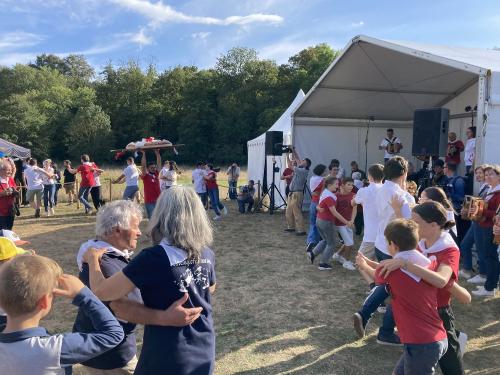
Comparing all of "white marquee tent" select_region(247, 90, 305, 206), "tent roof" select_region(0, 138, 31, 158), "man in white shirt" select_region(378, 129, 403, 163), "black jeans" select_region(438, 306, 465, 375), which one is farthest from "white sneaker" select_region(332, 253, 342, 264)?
"tent roof" select_region(0, 138, 31, 158)

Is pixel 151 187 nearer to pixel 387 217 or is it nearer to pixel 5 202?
pixel 5 202

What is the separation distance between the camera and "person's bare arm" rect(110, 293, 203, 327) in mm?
1598

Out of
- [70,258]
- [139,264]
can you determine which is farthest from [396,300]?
[70,258]

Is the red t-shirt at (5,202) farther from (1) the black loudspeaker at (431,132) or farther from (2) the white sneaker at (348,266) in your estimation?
(1) the black loudspeaker at (431,132)

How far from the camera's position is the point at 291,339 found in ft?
12.5

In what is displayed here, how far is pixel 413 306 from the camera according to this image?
2.18 m

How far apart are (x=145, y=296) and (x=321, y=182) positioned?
5.66 metres

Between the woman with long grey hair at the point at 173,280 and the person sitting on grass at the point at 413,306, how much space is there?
1030 millimetres

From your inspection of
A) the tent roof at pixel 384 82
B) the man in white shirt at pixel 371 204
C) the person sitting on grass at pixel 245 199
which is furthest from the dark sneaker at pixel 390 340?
the person sitting on grass at pixel 245 199

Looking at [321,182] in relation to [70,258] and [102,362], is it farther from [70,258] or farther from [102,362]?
[102,362]

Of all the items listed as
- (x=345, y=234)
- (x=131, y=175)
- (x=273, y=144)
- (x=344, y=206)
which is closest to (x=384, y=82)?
(x=273, y=144)

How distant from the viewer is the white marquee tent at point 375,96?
322 inches

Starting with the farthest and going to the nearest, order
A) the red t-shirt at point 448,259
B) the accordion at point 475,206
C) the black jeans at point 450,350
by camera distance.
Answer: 1. the accordion at point 475,206
2. the black jeans at point 450,350
3. the red t-shirt at point 448,259

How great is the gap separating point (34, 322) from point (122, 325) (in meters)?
0.59
